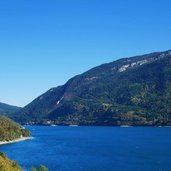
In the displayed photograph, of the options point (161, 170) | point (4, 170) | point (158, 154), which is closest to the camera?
point (4, 170)

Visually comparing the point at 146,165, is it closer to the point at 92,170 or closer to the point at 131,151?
the point at 92,170

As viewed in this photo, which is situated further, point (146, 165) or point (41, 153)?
point (41, 153)

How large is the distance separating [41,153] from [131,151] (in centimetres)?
3646

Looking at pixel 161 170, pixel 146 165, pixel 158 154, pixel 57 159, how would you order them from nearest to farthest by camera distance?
1. pixel 161 170
2. pixel 146 165
3. pixel 57 159
4. pixel 158 154

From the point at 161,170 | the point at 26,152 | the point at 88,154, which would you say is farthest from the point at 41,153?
the point at 161,170

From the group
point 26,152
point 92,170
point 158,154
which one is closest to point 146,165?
point 92,170

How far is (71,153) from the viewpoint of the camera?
199000 mm

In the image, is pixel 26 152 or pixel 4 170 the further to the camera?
pixel 26 152

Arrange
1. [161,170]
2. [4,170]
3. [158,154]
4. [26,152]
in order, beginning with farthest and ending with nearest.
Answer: [26,152] → [158,154] → [161,170] → [4,170]

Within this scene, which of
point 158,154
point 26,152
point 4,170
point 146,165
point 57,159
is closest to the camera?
point 4,170

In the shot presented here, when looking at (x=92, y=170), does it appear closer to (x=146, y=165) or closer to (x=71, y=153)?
(x=146, y=165)

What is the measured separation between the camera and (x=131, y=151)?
655ft

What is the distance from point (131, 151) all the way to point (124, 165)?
45.6 m

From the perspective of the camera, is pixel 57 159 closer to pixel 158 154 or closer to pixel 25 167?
pixel 25 167
